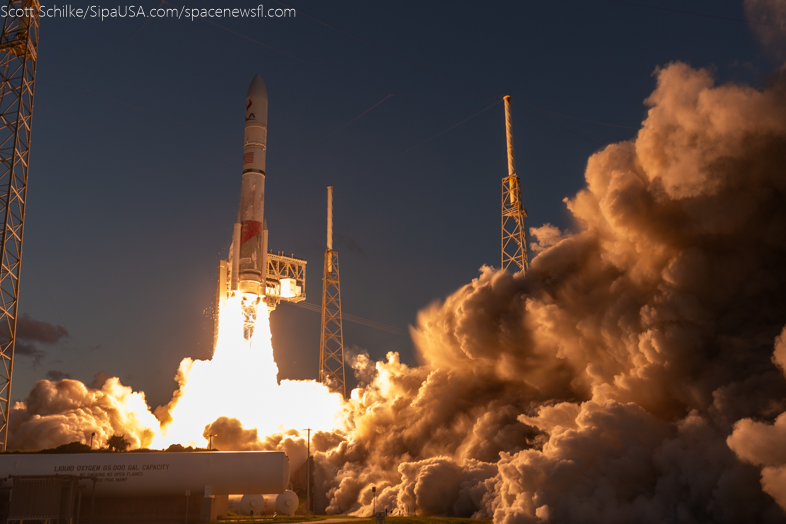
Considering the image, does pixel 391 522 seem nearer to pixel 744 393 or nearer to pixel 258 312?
pixel 744 393

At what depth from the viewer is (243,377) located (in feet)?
244

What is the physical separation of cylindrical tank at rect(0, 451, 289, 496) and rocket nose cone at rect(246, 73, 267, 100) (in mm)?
35337

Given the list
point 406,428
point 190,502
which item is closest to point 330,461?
point 406,428

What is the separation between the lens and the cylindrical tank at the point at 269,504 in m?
59.5

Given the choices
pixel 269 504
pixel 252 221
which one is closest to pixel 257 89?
pixel 252 221

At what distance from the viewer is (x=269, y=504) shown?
199ft

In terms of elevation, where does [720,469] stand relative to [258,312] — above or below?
below

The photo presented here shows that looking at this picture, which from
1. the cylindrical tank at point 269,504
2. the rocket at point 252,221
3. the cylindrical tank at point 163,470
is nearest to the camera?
the cylindrical tank at point 163,470

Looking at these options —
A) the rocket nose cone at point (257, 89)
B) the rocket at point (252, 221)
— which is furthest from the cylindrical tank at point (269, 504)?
the rocket nose cone at point (257, 89)

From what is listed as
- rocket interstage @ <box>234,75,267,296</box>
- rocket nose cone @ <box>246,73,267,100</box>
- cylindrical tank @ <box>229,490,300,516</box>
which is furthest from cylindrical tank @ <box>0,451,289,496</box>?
rocket nose cone @ <box>246,73,267,100</box>

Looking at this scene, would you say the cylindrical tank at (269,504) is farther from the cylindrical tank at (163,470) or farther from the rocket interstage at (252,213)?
the rocket interstage at (252,213)

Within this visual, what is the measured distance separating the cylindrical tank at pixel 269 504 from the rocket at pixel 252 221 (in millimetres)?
19114

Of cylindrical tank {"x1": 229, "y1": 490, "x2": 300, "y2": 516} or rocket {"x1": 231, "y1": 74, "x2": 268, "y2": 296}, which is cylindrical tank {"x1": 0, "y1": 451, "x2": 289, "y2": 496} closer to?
cylindrical tank {"x1": 229, "y1": 490, "x2": 300, "y2": 516}

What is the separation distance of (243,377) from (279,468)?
20378 mm
